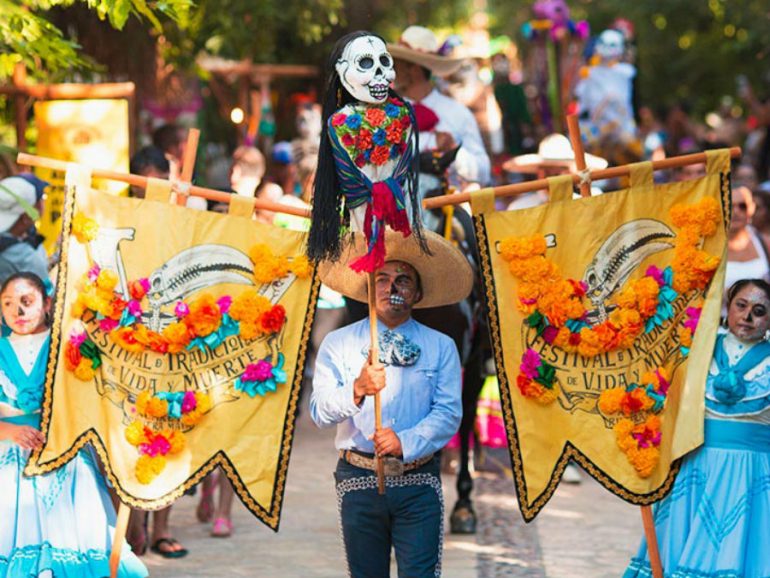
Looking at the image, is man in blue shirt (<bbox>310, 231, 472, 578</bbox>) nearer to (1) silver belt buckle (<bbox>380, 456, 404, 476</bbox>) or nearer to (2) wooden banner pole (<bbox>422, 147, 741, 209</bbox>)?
(1) silver belt buckle (<bbox>380, 456, 404, 476</bbox>)

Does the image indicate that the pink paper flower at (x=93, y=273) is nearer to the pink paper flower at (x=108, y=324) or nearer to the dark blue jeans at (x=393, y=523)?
the pink paper flower at (x=108, y=324)

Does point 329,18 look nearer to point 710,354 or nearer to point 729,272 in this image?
point 729,272

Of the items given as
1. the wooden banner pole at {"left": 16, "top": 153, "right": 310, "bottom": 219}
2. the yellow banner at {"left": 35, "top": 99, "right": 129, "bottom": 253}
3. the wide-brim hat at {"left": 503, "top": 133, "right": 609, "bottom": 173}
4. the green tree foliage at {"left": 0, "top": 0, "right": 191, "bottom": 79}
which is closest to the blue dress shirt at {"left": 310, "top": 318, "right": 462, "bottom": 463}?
the wooden banner pole at {"left": 16, "top": 153, "right": 310, "bottom": 219}

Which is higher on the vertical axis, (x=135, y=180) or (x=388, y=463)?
(x=135, y=180)

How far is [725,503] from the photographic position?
7.38 metres

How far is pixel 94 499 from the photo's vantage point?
7.71m

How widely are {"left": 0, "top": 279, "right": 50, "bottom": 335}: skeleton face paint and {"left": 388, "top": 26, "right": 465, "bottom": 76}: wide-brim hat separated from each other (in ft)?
11.2

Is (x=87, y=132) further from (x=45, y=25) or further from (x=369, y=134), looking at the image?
(x=369, y=134)

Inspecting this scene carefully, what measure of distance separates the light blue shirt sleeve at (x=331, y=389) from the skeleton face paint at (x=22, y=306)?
1.76 meters

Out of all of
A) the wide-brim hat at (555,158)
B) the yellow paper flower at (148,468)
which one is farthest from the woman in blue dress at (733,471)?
→ the wide-brim hat at (555,158)

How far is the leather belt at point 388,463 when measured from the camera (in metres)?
6.53

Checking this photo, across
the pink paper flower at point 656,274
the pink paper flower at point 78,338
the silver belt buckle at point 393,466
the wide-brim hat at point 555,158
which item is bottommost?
the silver belt buckle at point 393,466

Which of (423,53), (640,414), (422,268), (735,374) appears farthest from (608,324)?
(423,53)

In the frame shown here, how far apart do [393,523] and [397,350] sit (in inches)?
29.3
